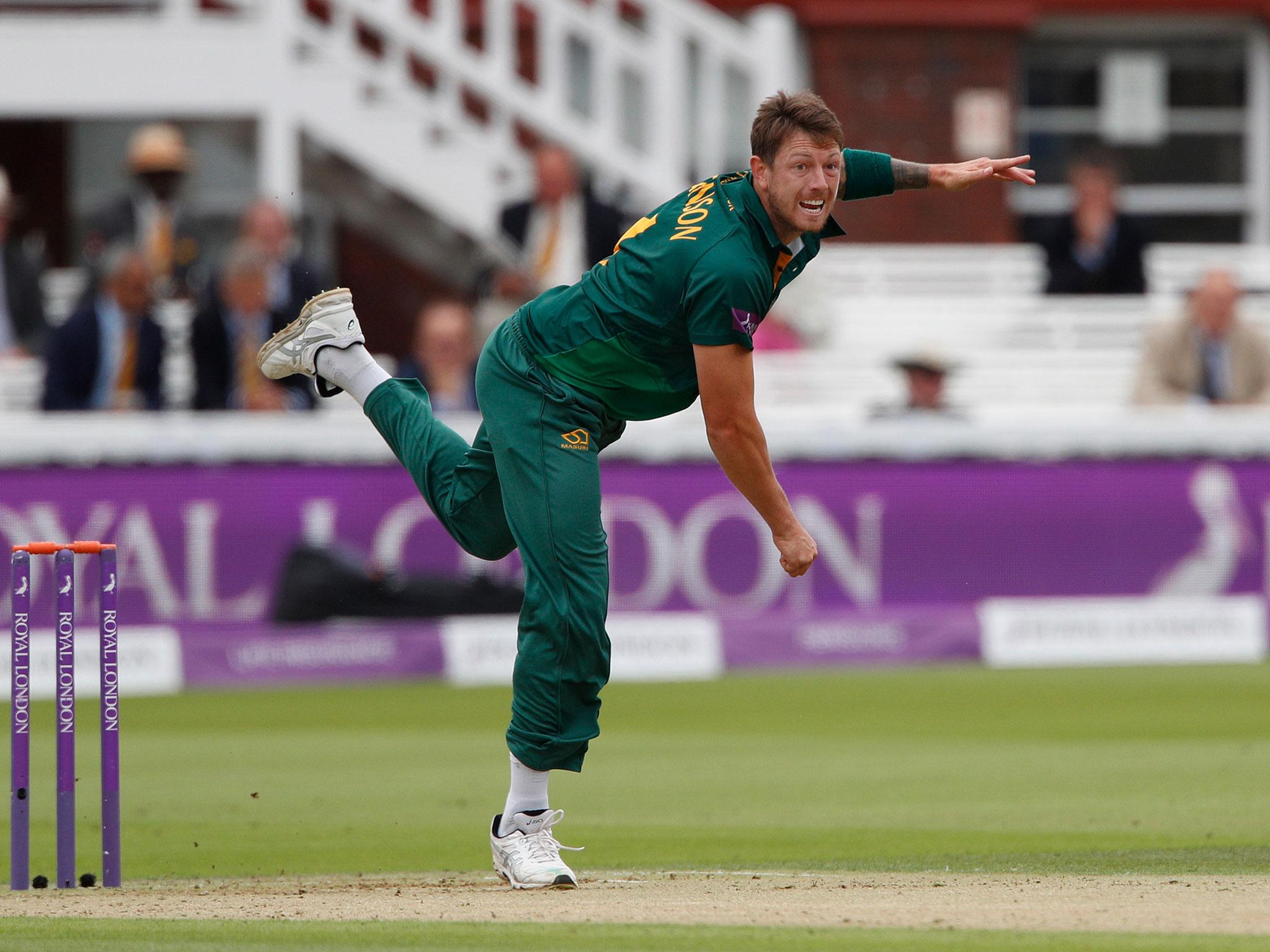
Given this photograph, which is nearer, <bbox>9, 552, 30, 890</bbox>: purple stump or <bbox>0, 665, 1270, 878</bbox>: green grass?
<bbox>9, 552, 30, 890</bbox>: purple stump

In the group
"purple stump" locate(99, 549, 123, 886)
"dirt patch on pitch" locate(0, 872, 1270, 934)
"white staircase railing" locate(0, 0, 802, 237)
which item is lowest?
"dirt patch on pitch" locate(0, 872, 1270, 934)

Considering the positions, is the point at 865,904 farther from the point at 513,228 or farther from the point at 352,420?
the point at 513,228

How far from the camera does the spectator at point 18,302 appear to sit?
43.3 ft

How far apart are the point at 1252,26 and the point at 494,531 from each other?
1381 cm

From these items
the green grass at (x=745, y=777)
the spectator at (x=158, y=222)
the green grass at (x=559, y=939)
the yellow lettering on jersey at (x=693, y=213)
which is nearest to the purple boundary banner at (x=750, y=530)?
the green grass at (x=745, y=777)

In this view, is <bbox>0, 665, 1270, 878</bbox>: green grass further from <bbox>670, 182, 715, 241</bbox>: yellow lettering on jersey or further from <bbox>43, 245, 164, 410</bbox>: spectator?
<bbox>43, 245, 164, 410</bbox>: spectator

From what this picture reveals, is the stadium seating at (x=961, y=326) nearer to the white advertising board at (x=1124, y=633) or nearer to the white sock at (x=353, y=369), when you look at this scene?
the white advertising board at (x=1124, y=633)

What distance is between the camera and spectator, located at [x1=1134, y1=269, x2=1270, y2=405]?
12.9 m

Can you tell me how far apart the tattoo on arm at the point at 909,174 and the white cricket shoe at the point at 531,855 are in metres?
1.91

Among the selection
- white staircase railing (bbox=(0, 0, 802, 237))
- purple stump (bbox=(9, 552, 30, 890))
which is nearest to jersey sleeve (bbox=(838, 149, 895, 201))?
purple stump (bbox=(9, 552, 30, 890))

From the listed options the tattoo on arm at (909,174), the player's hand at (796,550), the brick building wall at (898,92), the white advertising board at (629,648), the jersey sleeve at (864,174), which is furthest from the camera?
the brick building wall at (898,92)

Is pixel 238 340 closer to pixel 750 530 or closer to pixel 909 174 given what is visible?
pixel 750 530

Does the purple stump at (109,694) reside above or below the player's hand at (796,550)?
below

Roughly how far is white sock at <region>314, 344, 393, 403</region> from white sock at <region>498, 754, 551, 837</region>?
1.29 m
